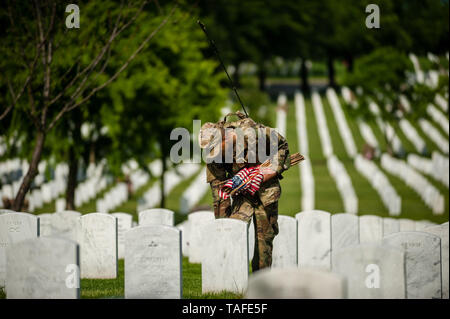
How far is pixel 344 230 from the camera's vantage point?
13.5 meters

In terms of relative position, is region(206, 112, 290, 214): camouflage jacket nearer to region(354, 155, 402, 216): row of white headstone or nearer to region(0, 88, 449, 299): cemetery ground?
region(0, 88, 449, 299): cemetery ground

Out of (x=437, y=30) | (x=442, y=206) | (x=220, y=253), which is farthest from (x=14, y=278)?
(x=437, y=30)

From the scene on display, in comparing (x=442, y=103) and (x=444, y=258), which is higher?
(x=442, y=103)

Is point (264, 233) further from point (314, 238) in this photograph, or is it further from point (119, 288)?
point (314, 238)

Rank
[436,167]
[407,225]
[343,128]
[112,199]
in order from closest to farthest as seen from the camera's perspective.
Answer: [407,225] < [112,199] < [436,167] < [343,128]

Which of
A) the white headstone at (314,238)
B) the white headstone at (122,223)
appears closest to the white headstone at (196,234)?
the white headstone at (122,223)

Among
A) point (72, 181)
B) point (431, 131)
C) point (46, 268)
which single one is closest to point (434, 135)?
point (431, 131)

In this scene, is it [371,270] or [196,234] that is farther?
[196,234]

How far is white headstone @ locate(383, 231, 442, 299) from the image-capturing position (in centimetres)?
896

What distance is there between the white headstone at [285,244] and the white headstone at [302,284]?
5.39 metres

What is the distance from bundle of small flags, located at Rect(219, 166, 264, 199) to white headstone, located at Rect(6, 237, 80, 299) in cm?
237

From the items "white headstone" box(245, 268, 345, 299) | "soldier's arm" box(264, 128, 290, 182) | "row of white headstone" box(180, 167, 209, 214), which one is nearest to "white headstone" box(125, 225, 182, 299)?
"soldier's arm" box(264, 128, 290, 182)

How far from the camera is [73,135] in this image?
66.3ft

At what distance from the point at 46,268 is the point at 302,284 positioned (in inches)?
119
